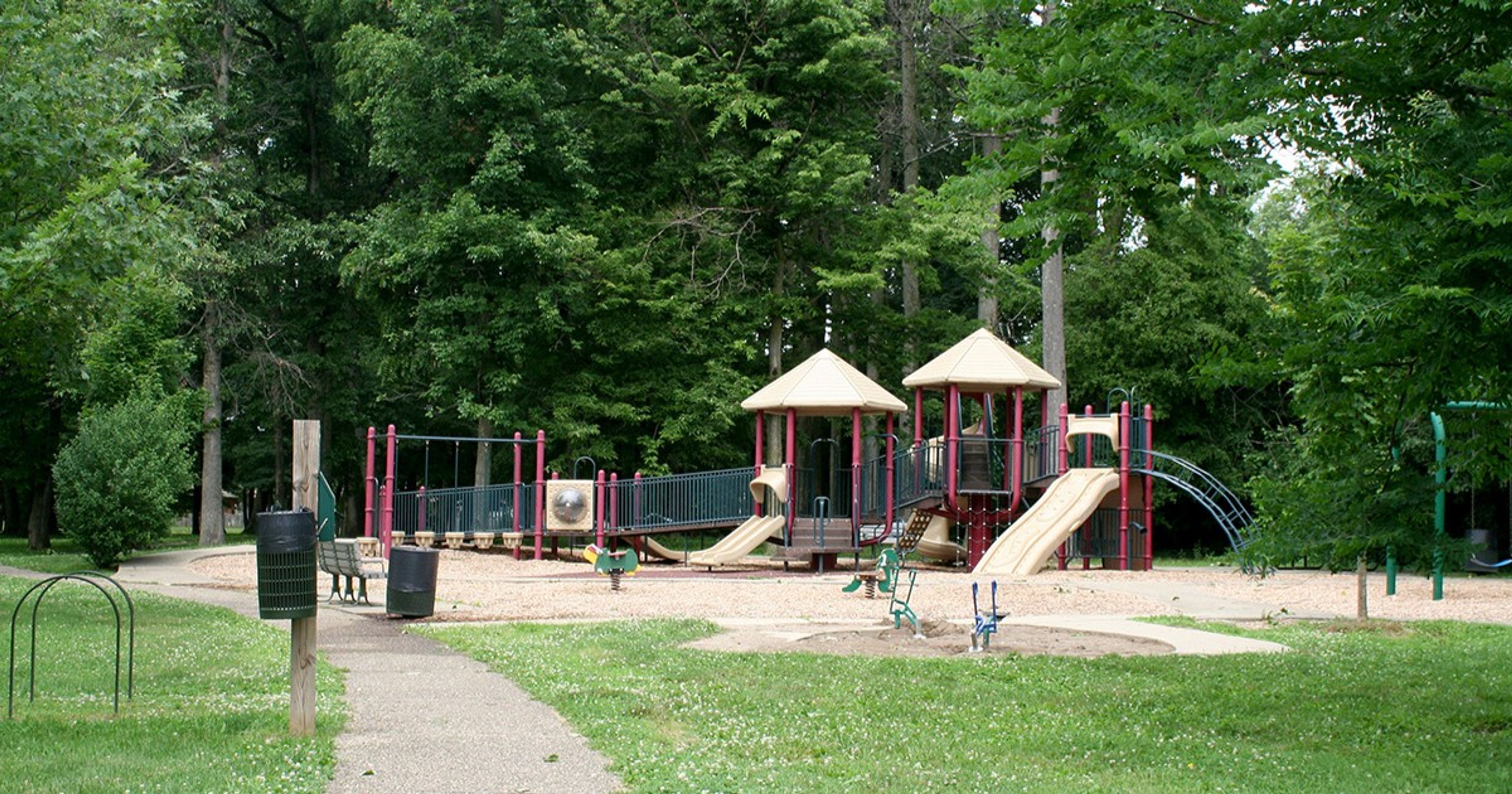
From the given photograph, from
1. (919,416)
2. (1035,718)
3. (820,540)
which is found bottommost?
(1035,718)

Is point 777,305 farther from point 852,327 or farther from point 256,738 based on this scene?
point 256,738

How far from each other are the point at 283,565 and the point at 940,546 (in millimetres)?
23965

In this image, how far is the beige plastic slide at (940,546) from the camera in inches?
1232

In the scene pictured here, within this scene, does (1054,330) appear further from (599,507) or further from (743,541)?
(599,507)

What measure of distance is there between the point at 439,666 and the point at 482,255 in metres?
23.2

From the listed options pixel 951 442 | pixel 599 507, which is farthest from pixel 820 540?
pixel 599 507

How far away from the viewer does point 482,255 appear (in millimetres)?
34000

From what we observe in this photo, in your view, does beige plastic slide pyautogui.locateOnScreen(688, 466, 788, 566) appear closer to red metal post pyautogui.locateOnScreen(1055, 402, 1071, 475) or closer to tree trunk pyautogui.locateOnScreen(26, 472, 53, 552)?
red metal post pyautogui.locateOnScreen(1055, 402, 1071, 475)

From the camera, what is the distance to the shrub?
26469mm

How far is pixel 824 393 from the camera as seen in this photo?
29156mm

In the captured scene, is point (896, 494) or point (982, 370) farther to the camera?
point (896, 494)

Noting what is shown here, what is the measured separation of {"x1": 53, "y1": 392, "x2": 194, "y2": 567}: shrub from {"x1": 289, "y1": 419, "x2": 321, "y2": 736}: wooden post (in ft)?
63.4

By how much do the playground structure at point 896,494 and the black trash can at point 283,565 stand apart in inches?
693

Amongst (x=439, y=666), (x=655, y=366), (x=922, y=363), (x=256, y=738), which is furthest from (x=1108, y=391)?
(x=256, y=738)
